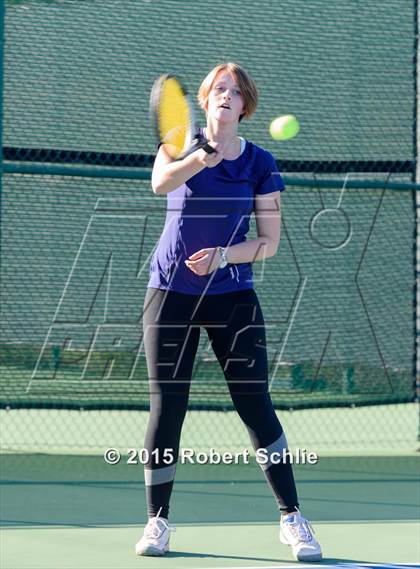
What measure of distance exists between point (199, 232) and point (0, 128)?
241cm

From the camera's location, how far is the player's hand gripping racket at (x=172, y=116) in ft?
12.4

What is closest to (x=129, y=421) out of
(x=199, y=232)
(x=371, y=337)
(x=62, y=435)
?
(x=62, y=435)

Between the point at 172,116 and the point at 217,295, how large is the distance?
1.97 ft

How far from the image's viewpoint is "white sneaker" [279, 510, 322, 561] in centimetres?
377

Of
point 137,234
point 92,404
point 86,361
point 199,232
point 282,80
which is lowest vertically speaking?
point 199,232

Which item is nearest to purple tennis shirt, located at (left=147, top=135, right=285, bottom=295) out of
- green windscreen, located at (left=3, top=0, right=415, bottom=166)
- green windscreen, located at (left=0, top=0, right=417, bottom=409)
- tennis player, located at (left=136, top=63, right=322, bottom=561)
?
tennis player, located at (left=136, top=63, right=322, bottom=561)

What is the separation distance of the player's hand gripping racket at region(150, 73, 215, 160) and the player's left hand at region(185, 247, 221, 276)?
311mm

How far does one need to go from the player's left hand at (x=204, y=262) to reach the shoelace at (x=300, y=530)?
83 centimetres

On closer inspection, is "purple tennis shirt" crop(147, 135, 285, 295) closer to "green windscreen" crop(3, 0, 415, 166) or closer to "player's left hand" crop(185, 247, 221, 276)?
"player's left hand" crop(185, 247, 221, 276)

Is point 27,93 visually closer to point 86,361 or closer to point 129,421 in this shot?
point 86,361

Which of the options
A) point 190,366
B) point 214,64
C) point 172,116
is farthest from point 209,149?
point 214,64

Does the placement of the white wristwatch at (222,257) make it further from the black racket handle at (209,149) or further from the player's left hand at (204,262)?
the black racket handle at (209,149)

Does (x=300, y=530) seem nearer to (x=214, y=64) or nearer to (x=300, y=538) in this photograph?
(x=300, y=538)

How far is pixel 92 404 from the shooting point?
6438mm
